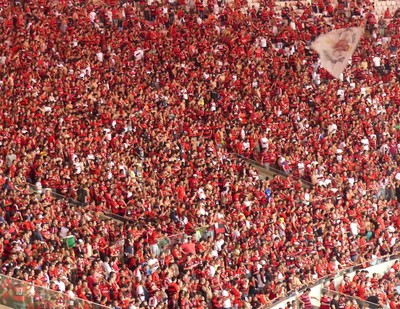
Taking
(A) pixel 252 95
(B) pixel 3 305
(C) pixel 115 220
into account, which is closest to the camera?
(B) pixel 3 305

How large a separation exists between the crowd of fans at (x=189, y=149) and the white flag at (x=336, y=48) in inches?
146

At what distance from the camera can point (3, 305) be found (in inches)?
981

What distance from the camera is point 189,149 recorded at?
36312 millimetres

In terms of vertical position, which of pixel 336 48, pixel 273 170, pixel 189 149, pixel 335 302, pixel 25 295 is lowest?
pixel 25 295

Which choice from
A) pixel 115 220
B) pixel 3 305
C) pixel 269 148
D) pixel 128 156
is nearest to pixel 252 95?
pixel 269 148

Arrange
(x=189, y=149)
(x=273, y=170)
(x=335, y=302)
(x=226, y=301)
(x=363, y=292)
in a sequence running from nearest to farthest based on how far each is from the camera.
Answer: (x=226, y=301)
(x=335, y=302)
(x=363, y=292)
(x=189, y=149)
(x=273, y=170)

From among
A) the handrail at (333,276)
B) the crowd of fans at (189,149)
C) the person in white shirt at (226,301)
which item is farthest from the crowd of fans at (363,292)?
the person in white shirt at (226,301)

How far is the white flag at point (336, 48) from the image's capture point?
1394 inches

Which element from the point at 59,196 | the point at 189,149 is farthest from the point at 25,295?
the point at 189,149

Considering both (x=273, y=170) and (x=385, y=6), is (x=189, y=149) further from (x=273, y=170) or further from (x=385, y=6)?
(x=385, y=6)

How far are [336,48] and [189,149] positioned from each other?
5.37 m

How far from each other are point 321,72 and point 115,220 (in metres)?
15.3

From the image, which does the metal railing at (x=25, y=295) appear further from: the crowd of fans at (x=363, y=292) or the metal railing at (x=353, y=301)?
the metal railing at (x=353, y=301)

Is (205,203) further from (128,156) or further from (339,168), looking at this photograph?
(339,168)
